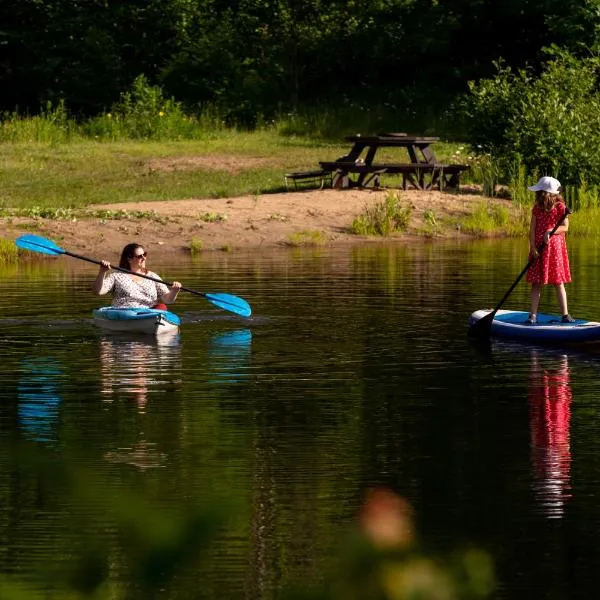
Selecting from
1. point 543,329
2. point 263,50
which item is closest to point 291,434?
point 543,329

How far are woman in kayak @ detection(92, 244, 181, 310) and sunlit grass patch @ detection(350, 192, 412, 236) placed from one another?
42.5 ft

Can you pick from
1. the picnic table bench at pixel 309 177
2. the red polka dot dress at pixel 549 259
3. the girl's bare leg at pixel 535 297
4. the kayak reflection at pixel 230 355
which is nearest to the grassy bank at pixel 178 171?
the picnic table bench at pixel 309 177

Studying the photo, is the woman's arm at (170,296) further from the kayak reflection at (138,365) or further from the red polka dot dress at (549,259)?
the red polka dot dress at (549,259)

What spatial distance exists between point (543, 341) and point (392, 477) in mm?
6785

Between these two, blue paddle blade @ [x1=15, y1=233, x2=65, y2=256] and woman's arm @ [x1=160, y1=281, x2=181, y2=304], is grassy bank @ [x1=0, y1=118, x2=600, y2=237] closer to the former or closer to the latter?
blue paddle blade @ [x1=15, y1=233, x2=65, y2=256]

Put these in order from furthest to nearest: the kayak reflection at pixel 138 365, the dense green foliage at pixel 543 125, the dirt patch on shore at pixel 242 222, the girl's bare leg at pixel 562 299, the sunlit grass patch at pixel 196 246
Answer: the dense green foliage at pixel 543 125, the sunlit grass patch at pixel 196 246, the dirt patch on shore at pixel 242 222, the girl's bare leg at pixel 562 299, the kayak reflection at pixel 138 365

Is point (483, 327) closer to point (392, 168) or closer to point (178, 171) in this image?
point (392, 168)

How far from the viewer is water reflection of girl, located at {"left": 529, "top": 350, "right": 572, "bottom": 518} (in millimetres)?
8219

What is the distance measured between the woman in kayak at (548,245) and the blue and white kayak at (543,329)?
18 centimetres

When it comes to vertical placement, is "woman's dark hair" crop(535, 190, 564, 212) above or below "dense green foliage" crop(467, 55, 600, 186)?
below

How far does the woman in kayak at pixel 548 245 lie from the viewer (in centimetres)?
1521

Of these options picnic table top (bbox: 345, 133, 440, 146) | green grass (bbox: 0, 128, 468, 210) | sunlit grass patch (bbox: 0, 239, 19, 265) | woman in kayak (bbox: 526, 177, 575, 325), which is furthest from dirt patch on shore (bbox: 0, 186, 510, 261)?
woman in kayak (bbox: 526, 177, 575, 325)

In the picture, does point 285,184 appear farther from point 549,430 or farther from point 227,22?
point 549,430

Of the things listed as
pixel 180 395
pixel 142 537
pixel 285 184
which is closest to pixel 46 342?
pixel 180 395
